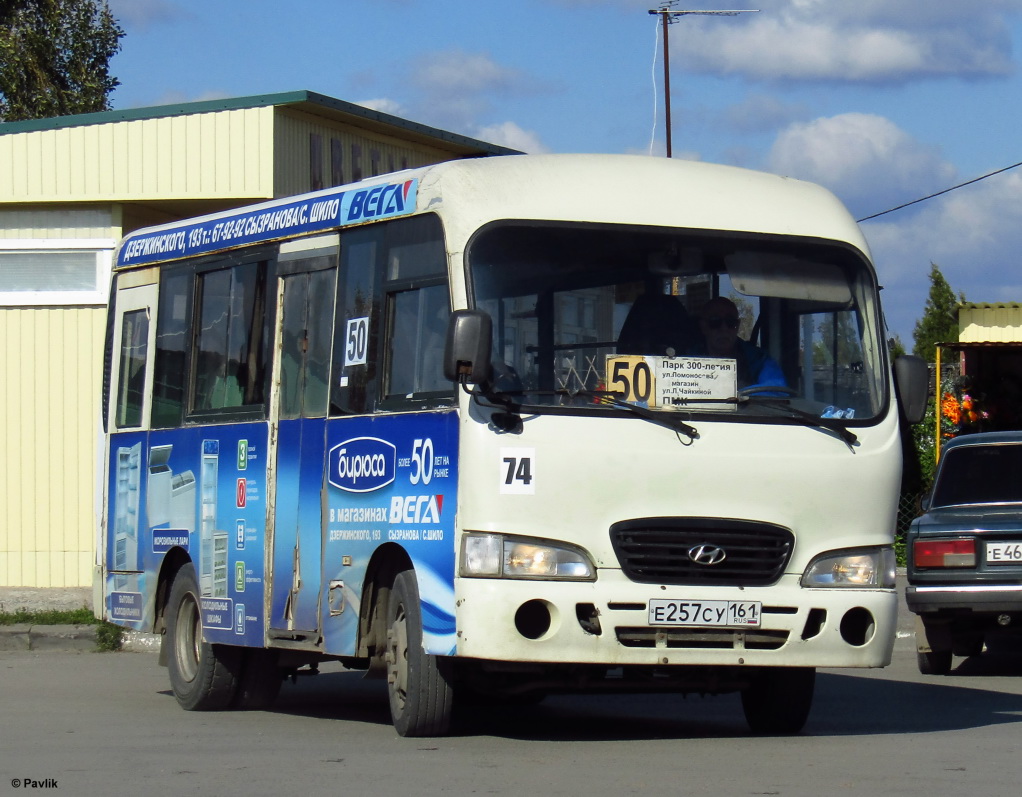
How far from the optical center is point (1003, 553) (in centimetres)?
1356

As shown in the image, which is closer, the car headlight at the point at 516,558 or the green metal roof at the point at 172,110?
the car headlight at the point at 516,558

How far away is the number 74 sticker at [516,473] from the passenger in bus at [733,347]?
1.18 meters

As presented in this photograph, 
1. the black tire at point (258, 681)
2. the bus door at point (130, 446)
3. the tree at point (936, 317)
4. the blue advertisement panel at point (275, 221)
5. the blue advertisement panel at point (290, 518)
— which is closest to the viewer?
the blue advertisement panel at point (290, 518)

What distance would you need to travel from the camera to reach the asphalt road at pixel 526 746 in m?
8.20

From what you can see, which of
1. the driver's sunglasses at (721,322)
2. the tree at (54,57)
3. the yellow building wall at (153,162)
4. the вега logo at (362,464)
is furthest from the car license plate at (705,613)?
the tree at (54,57)

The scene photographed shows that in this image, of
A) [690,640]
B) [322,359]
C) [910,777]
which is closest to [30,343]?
[322,359]

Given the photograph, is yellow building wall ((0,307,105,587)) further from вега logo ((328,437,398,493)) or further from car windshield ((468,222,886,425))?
car windshield ((468,222,886,425))

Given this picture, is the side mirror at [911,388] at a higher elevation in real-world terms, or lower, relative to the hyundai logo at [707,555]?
higher

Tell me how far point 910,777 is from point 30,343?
43.0 feet

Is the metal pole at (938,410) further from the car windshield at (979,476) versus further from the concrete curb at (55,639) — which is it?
the concrete curb at (55,639)

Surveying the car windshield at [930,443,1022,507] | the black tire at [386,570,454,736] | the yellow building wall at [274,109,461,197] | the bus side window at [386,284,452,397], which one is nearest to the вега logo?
the bus side window at [386,284,452,397]

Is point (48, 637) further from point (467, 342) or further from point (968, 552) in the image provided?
point (467, 342)

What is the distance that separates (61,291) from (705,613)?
38.2ft

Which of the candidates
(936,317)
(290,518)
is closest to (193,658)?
(290,518)
